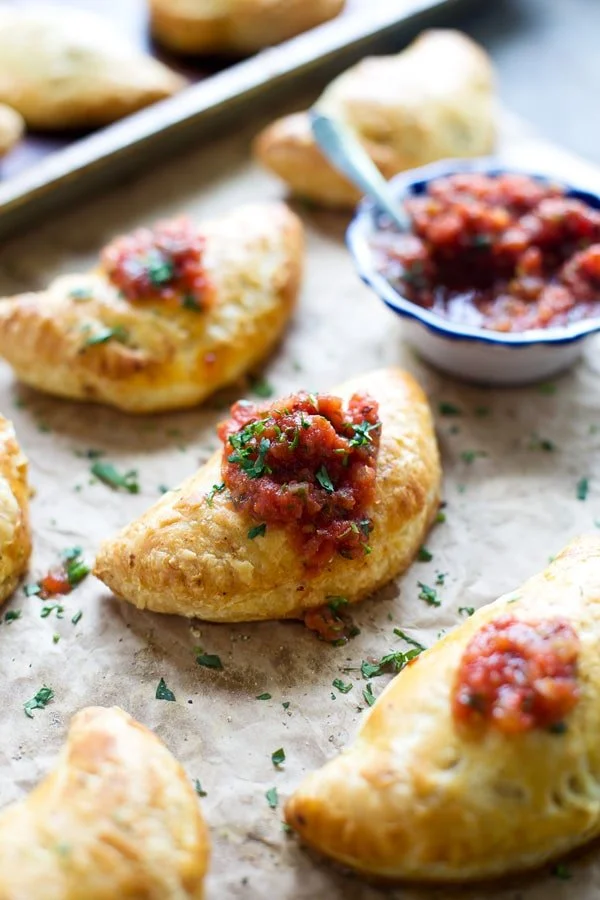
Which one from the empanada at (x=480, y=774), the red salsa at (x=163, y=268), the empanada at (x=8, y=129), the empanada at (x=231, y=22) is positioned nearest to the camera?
the empanada at (x=480, y=774)

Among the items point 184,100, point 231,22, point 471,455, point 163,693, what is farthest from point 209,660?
point 231,22

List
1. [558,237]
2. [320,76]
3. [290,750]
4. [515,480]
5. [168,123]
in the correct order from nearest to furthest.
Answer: [290,750] → [515,480] → [558,237] → [168,123] → [320,76]

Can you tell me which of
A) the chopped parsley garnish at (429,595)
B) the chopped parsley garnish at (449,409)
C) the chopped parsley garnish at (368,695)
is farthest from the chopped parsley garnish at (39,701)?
the chopped parsley garnish at (449,409)

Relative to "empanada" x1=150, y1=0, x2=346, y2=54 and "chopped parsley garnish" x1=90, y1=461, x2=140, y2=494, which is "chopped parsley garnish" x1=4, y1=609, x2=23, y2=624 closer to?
"chopped parsley garnish" x1=90, y1=461, x2=140, y2=494

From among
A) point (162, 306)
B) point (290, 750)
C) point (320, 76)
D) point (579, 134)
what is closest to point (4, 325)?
point (162, 306)

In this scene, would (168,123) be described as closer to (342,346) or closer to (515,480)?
(342,346)

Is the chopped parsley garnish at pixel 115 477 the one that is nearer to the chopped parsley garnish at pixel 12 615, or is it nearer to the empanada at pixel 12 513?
the empanada at pixel 12 513

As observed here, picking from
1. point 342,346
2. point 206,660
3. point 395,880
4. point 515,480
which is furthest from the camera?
point 342,346

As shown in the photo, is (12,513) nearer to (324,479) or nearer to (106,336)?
(106,336)
